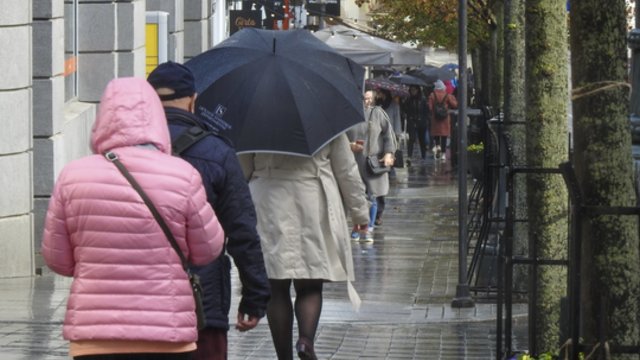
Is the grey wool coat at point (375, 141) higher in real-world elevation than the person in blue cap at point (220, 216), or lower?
lower

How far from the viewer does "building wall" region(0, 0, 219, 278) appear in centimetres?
1420

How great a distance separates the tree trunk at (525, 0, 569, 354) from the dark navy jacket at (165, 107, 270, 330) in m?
2.87

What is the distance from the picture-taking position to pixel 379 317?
12156 mm

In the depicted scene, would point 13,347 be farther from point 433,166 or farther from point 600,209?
point 433,166

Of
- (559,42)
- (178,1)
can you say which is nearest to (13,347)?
(559,42)

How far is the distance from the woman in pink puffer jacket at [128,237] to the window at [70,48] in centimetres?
1194

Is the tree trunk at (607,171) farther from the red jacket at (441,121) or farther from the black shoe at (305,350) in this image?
the red jacket at (441,121)

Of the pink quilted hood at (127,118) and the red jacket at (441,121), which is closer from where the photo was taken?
the pink quilted hood at (127,118)

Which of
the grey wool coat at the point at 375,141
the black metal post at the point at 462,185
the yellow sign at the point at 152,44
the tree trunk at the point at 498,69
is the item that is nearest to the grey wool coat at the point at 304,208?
the black metal post at the point at 462,185

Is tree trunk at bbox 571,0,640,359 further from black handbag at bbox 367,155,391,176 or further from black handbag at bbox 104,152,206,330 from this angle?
black handbag at bbox 367,155,391,176

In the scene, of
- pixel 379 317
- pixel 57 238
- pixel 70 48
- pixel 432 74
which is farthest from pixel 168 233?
pixel 432 74

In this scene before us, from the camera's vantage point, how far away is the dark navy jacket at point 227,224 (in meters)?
6.11

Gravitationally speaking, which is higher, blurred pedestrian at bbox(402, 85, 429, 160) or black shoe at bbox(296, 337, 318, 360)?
black shoe at bbox(296, 337, 318, 360)

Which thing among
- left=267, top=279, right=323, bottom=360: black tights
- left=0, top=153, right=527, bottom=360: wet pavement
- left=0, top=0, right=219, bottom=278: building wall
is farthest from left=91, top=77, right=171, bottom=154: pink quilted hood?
left=0, top=0, right=219, bottom=278: building wall
